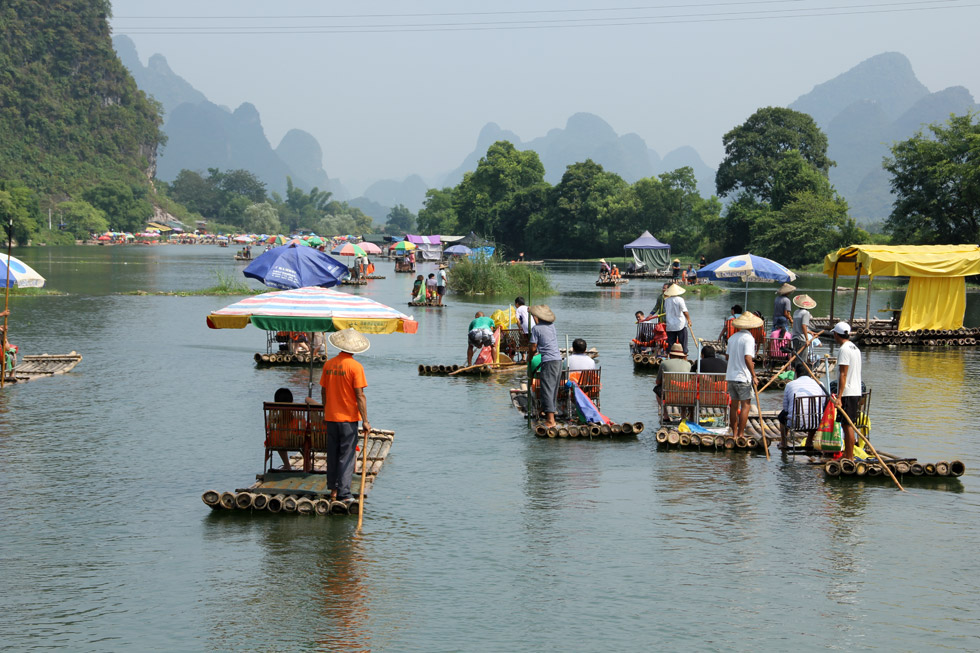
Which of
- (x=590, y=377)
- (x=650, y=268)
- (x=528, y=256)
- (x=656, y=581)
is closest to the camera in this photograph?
(x=656, y=581)

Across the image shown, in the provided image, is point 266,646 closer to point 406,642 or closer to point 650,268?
point 406,642

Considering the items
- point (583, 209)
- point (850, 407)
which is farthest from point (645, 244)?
point (850, 407)

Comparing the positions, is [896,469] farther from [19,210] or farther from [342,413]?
[19,210]

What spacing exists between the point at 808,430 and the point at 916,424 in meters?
3.98

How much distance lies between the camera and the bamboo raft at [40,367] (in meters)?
19.5

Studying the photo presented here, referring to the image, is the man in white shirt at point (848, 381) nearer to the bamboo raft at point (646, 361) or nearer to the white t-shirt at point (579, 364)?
the white t-shirt at point (579, 364)

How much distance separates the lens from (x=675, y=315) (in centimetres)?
2109

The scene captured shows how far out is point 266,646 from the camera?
7.37 metres

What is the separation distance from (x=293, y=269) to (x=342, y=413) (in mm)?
13166

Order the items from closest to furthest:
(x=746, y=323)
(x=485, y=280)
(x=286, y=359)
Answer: (x=746, y=323)
(x=286, y=359)
(x=485, y=280)

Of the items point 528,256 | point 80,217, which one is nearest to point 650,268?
point 528,256

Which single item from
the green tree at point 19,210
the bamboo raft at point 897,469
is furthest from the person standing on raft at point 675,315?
the green tree at point 19,210

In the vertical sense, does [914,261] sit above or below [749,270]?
above

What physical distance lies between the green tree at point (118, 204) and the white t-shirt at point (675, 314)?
157 meters
